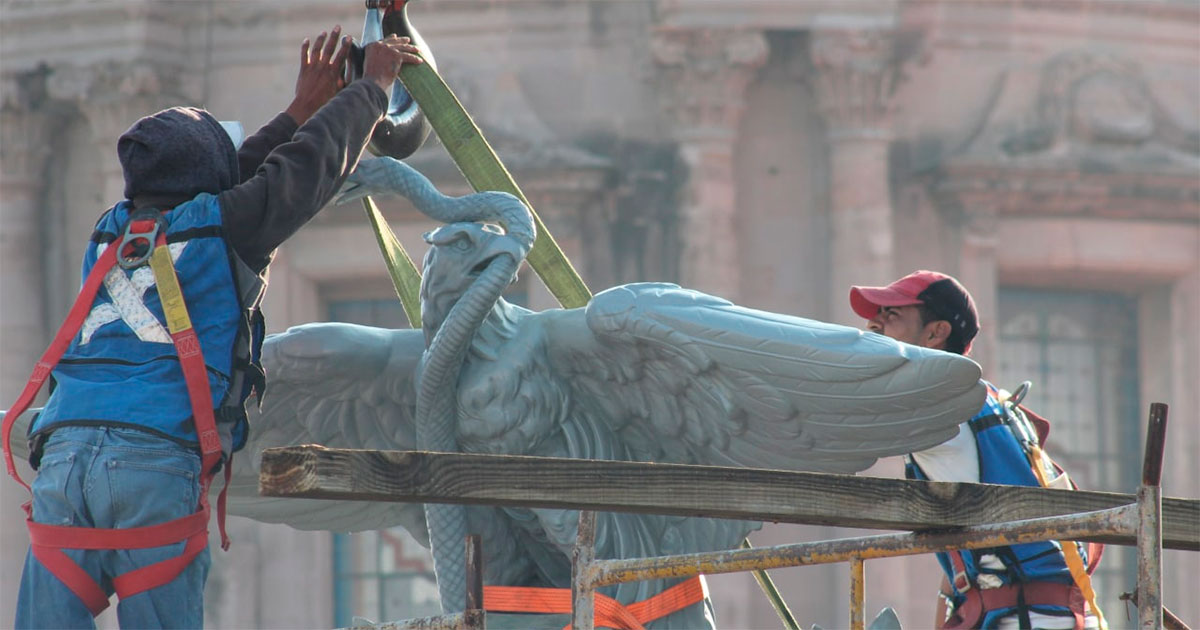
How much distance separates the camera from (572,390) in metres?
7.60

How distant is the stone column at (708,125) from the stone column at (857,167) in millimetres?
579

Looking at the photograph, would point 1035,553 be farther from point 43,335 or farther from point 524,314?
point 43,335

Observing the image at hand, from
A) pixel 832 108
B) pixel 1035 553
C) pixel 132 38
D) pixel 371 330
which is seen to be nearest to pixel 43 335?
pixel 132 38

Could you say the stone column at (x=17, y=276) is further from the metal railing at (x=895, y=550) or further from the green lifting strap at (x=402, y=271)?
the metal railing at (x=895, y=550)

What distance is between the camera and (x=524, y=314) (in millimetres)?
7664

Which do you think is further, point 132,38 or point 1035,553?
point 132,38

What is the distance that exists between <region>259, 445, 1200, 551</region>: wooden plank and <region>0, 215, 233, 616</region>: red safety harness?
586mm

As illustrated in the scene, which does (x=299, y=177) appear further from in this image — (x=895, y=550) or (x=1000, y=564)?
(x=1000, y=564)

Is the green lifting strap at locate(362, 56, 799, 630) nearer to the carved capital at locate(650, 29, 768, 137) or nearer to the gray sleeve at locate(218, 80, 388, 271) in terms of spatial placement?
the gray sleeve at locate(218, 80, 388, 271)

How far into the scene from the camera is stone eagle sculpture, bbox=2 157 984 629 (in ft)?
22.2

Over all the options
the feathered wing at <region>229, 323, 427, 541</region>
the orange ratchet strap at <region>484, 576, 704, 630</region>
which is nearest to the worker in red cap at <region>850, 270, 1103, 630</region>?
the orange ratchet strap at <region>484, 576, 704, 630</region>

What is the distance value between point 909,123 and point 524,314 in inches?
446

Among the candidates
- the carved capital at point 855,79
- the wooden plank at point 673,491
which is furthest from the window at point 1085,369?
the wooden plank at point 673,491

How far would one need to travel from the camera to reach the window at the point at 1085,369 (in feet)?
63.7
